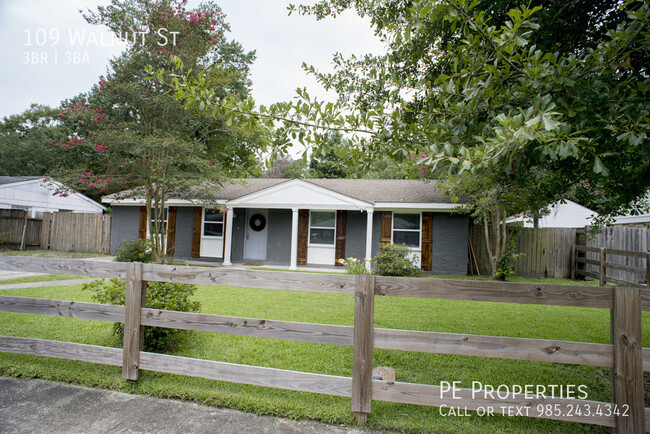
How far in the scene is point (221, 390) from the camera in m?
3.23

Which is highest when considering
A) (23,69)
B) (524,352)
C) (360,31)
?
(23,69)

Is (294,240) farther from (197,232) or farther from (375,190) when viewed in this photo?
(197,232)

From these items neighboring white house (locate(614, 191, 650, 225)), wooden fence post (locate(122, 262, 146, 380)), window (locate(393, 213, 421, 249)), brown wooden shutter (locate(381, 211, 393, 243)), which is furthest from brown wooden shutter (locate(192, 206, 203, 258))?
neighboring white house (locate(614, 191, 650, 225))

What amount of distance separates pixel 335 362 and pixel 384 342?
4.64ft

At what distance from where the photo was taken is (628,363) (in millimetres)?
2508

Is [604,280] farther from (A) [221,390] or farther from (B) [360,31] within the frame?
(A) [221,390]

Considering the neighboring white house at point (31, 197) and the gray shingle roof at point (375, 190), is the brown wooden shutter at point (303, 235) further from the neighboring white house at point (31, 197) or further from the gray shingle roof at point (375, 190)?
the neighboring white house at point (31, 197)

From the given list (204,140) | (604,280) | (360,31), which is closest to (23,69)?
(204,140)

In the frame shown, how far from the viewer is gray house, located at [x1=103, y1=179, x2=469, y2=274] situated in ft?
43.2

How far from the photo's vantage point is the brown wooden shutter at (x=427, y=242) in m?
13.2

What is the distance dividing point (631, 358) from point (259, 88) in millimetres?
22059

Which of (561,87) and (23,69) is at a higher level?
(23,69)

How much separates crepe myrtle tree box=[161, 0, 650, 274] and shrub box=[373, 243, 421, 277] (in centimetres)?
691

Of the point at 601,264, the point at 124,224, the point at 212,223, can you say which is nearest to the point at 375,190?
the point at 212,223
